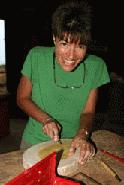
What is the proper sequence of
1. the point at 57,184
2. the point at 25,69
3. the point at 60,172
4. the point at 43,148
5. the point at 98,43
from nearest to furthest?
1. the point at 57,184
2. the point at 60,172
3. the point at 43,148
4. the point at 25,69
5. the point at 98,43

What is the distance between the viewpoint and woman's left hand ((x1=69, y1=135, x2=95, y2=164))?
2.13 metres

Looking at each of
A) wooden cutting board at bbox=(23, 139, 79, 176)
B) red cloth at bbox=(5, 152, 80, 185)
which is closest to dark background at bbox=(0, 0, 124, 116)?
wooden cutting board at bbox=(23, 139, 79, 176)

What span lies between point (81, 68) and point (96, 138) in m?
0.58

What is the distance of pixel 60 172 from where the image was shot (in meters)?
1.96

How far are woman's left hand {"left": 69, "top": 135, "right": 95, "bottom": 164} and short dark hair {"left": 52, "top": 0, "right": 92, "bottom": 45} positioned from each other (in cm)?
68

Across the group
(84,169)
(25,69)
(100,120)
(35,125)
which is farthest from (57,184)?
(100,120)

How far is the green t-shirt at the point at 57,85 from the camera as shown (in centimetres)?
250

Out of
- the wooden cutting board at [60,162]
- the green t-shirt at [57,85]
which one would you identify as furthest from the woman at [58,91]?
the wooden cutting board at [60,162]

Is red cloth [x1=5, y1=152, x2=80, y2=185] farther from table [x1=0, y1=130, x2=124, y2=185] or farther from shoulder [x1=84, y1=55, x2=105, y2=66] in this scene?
shoulder [x1=84, y1=55, x2=105, y2=66]

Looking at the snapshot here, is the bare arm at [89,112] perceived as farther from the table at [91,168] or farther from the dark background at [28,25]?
the dark background at [28,25]

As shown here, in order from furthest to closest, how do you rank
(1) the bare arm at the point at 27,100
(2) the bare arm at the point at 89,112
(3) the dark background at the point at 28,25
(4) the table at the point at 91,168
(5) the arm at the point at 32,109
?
(3) the dark background at the point at 28,25, (2) the bare arm at the point at 89,112, (1) the bare arm at the point at 27,100, (5) the arm at the point at 32,109, (4) the table at the point at 91,168

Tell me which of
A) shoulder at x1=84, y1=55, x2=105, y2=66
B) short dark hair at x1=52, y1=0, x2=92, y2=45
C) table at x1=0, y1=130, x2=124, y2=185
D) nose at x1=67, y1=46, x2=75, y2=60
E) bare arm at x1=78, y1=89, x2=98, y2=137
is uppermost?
short dark hair at x1=52, y1=0, x2=92, y2=45

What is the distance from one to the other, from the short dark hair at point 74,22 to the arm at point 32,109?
0.53m

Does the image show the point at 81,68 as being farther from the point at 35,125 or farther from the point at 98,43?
the point at 98,43
